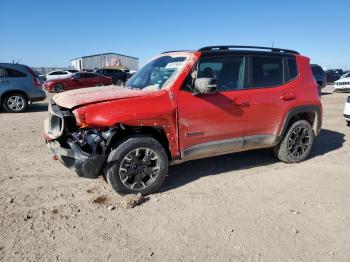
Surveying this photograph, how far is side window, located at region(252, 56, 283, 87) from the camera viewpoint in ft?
17.4

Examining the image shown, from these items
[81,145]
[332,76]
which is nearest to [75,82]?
[81,145]

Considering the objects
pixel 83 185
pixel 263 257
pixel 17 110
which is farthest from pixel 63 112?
pixel 17 110

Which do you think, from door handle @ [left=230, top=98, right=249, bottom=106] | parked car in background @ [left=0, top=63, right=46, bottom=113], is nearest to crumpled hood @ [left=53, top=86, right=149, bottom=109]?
door handle @ [left=230, top=98, right=249, bottom=106]

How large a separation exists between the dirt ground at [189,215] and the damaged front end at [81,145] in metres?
0.50

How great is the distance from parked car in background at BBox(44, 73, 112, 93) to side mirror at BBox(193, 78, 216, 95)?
20537 millimetres

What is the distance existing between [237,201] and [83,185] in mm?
2135

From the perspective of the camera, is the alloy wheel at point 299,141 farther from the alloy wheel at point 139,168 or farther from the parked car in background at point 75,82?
the parked car in background at point 75,82

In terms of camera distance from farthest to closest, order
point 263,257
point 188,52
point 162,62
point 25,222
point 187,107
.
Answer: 1. point 162,62
2. point 188,52
3. point 187,107
4. point 25,222
5. point 263,257

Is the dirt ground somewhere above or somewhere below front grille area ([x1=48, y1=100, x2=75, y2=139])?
below

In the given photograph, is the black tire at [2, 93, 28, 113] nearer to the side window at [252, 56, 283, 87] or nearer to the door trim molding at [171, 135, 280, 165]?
the door trim molding at [171, 135, 280, 165]

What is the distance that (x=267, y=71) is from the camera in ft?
17.9

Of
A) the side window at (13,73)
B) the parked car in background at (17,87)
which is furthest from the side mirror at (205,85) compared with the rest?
the side window at (13,73)

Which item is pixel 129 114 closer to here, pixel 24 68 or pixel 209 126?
pixel 209 126

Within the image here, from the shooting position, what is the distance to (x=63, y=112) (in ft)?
14.0
